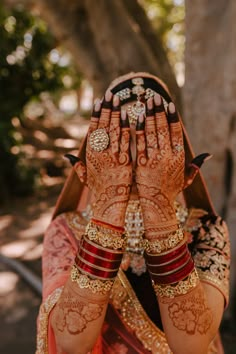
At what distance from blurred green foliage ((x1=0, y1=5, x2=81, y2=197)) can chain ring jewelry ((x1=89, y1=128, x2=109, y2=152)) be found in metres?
6.44

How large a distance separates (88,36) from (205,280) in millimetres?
2792

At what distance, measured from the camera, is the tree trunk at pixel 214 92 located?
3041mm

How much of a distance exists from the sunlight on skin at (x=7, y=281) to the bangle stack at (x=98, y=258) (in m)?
3.66

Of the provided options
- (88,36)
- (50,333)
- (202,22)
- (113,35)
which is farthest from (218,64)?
(50,333)

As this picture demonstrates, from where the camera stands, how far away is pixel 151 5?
8.76 metres

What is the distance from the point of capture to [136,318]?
172 centimetres

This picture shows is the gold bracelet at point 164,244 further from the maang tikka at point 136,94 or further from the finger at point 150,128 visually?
the maang tikka at point 136,94

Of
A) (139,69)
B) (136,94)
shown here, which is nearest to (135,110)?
(136,94)

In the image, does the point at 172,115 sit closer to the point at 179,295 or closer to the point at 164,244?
the point at 164,244

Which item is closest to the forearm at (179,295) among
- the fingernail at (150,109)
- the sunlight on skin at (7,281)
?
the fingernail at (150,109)

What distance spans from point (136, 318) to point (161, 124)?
0.69 metres

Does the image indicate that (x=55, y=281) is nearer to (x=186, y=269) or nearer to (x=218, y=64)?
(x=186, y=269)

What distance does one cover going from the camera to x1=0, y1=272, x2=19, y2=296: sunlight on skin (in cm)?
500

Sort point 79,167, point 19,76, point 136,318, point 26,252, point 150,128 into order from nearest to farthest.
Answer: point 150,128 < point 79,167 < point 136,318 < point 26,252 < point 19,76
